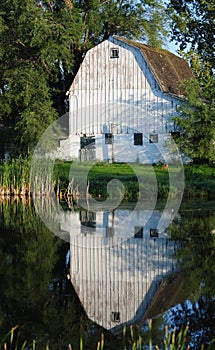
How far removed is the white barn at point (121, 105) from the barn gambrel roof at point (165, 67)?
5cm

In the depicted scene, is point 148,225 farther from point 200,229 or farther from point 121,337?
point 121,337

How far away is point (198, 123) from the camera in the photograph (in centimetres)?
2830

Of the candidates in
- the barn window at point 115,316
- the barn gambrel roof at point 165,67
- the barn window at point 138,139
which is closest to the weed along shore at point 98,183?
the barn window at point 138,139

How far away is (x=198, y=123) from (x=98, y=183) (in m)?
6.05

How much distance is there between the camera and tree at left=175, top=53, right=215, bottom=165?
27922 mm

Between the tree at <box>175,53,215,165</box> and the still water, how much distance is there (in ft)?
30.6

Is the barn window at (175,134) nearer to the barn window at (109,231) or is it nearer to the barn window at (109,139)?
the barn window at (109,139)

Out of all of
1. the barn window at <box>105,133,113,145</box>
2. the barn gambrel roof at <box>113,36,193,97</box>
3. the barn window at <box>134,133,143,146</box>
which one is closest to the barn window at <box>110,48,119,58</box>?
the barn gambrel roof at <box>113,36,193,97</box>

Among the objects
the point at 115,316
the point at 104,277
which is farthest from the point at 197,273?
the point at 115,316

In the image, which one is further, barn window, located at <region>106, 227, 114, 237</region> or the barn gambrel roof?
the barn gambrel roof

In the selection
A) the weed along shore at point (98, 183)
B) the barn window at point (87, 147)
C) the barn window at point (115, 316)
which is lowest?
the barn window at point (115, 316)

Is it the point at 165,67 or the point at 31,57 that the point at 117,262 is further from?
the point at 165,67

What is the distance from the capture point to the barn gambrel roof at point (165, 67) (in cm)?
3195

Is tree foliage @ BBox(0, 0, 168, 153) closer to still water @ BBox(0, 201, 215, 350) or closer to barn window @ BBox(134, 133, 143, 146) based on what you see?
barn window @ BBox(134, 133, 143, 146)
